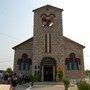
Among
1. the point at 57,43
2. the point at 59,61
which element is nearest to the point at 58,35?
the point at 57,43

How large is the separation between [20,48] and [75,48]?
26.1 feet

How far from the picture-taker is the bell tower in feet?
105

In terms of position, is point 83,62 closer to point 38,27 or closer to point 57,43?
point 57,43

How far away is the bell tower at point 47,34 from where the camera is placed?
105 ft

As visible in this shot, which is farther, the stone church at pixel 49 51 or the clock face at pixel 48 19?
the clock face at pixel 48 19

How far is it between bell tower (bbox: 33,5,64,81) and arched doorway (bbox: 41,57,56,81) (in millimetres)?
495

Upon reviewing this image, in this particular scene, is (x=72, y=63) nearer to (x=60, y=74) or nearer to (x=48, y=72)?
(x=60, y=74)

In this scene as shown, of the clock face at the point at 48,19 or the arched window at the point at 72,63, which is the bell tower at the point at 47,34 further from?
the arched window at the point at 72,63

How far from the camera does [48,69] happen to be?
105ft

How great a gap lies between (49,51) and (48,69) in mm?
2493

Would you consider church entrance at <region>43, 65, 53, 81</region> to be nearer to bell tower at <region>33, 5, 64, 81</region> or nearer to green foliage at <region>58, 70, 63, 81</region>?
bell tower at <region>33, 5, 64, 81</region>

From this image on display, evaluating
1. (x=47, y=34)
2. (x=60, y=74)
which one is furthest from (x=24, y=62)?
(x=60, y=74)

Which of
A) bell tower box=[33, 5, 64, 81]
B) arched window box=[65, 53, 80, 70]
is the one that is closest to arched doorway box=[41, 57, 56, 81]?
bell tower box=[33, 5, 64, 81]

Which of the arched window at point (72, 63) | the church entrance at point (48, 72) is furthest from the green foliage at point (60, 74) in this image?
the arched window at point (72, 63)
